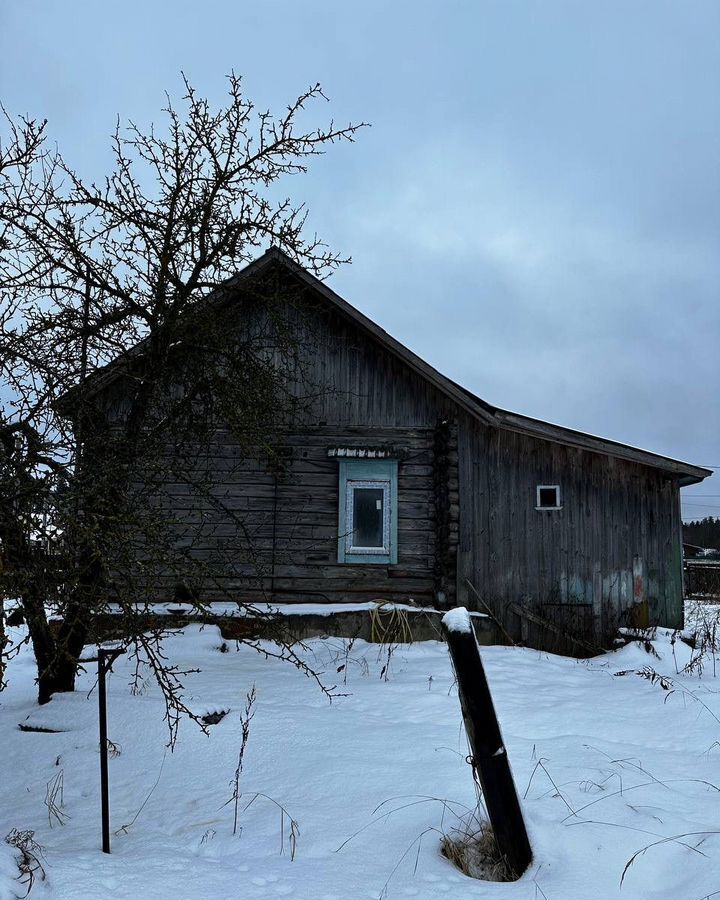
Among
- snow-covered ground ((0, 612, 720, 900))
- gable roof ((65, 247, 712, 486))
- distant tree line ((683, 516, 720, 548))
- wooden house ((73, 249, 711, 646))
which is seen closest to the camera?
snow-covered ground ((0, 612, 720, 900))

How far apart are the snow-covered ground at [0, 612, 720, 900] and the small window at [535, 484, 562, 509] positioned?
369 centimetres

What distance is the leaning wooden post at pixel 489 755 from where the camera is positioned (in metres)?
3.42

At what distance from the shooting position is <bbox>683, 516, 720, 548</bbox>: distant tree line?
52156 mm

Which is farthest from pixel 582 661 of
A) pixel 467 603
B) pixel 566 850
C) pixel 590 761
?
pixel 566 850

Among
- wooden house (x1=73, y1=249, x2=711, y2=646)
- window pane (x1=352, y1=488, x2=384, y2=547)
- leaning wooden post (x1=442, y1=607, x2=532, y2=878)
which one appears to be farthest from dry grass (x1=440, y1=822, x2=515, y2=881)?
window pane (x1=352, y1=488, x2=384, y2=547)

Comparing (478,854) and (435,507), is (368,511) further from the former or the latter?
(478,854)

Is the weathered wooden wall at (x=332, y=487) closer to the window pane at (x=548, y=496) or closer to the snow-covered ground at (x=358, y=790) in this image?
the window pane at (x=548, y=496)

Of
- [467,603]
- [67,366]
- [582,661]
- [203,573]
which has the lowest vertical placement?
[582,661]

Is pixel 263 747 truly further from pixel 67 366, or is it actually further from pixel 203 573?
pixel 67 366

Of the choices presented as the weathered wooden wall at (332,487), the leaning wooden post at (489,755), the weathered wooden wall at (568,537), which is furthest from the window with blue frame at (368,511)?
the leaning wooden post at (489,755)

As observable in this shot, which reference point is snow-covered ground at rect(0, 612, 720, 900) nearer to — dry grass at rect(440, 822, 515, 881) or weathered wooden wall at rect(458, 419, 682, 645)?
dry grass at rect(440, 822, 515, 881)

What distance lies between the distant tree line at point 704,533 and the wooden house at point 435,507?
1721 inches

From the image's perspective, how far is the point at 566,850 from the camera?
357 centimetres

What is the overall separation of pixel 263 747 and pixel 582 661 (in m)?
6.02
